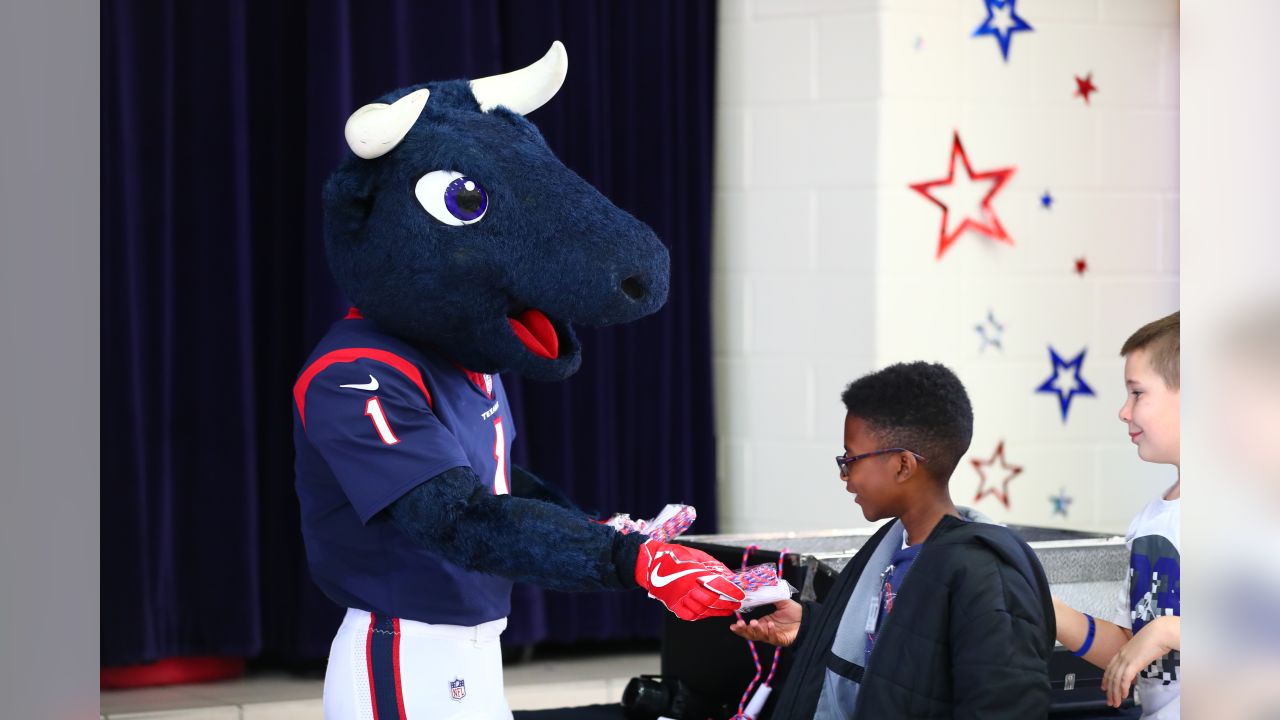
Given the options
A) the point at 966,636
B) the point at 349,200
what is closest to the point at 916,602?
the point at 966,636

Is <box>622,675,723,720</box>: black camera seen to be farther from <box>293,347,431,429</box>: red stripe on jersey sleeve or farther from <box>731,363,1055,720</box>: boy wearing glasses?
<box>293,347,431,429</box>: red stripe on jersey sleeve

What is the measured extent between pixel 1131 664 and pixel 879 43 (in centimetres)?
194

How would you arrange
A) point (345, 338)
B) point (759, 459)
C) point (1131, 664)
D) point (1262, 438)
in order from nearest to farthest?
point (1262, 438) → point (1131, 664) → point (345, 338) → point (759, 459)

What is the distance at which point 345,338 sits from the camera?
1.87m

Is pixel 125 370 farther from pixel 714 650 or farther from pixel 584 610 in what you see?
pixel 714 650

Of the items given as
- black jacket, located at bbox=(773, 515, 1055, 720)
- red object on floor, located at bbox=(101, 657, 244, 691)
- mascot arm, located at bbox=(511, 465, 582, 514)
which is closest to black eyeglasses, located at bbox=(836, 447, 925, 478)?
black jacket, located at bbox=(773, 515, 1055, 720)

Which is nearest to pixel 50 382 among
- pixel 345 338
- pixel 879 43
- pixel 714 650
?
pixel 345 338

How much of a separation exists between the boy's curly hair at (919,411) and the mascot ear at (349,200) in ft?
2.09

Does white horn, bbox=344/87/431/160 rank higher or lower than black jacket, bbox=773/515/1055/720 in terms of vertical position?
higher

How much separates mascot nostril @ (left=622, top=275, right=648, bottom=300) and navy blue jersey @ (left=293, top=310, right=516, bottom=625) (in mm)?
269

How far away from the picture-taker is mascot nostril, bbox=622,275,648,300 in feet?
5.94

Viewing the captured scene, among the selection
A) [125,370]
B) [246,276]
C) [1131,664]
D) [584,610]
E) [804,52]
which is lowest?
[584,610]

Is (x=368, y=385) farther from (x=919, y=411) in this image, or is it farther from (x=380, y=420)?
(x=919, y=411)

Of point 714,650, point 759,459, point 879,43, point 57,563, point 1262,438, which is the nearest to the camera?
point 1262,438
